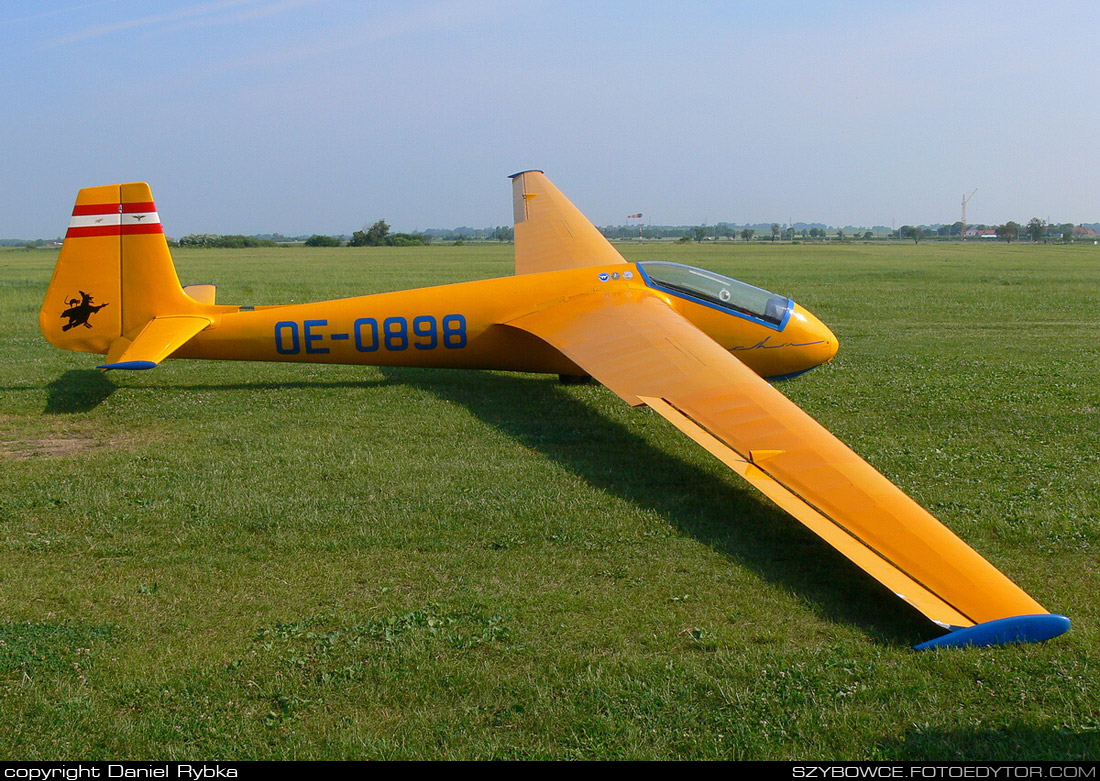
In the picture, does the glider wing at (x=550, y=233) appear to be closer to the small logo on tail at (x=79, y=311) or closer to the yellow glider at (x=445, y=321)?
the yellow glider at (x=445, y=321)

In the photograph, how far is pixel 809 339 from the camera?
1162 cm

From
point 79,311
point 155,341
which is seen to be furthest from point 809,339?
point 79,311

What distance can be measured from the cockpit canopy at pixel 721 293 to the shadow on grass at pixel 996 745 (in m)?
7.87

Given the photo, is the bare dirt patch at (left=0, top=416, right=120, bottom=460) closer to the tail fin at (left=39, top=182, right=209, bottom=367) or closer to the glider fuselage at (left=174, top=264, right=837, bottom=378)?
the tail fin at (left=39, top=182, right=209, bottom=367)

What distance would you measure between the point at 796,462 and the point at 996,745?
107 inches

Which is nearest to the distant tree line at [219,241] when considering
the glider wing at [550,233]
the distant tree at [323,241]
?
the distant tree at [323,241]

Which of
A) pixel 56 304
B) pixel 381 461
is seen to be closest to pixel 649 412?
pixel 381 461

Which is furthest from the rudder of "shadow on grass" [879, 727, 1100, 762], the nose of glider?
"shadow on grass" [879, 727, 1100, 762]

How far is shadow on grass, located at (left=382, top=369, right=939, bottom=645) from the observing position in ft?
18.4

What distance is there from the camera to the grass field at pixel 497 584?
4277 mm

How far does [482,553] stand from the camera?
254 inches

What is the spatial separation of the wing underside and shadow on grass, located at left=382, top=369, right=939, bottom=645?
1.19 ft

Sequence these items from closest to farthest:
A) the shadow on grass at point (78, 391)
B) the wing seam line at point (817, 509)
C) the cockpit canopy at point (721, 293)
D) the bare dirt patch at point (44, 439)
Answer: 1. the wing seam line at point (817, 509)
2. the bare dirt patch at point (44, 439)
3. the shadow on grass at point (78, 391)
4. the cockpit canopy at point (721, 293)
